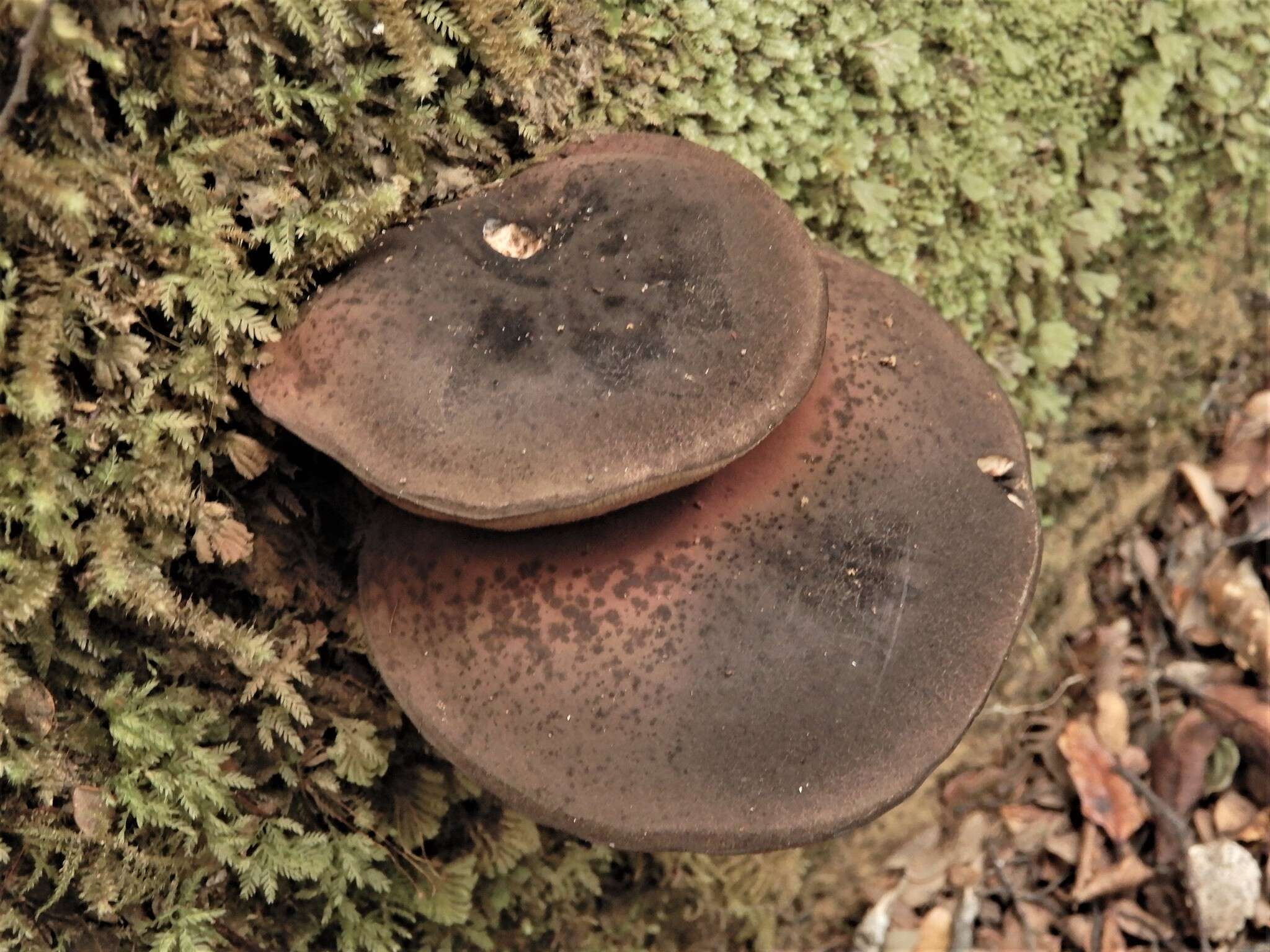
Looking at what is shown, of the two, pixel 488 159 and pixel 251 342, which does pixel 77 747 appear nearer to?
pixel 251 342

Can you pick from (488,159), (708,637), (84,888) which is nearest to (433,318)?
(488,159)

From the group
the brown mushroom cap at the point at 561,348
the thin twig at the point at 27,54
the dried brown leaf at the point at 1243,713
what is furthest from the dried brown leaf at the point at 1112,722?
the thin twig at the point at 27,54

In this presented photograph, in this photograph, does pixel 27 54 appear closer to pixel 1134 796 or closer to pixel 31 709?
pixel 31 709

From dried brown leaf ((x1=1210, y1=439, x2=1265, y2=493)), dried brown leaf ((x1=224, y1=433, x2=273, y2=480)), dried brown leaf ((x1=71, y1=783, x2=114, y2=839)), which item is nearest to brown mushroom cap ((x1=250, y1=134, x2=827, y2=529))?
dried brown leaf ((x1=224, y1=433, x2=273, y2=480))

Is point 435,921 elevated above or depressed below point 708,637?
below

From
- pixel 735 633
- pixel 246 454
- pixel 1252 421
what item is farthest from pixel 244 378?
pixel 1252 421

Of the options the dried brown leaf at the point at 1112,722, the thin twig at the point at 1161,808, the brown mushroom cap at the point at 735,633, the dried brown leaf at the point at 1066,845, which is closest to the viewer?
the brown mushroom cap at the point at 735,633

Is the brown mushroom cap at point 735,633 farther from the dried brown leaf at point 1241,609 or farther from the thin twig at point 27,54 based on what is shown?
the dried brown leaf at point 1241,609
